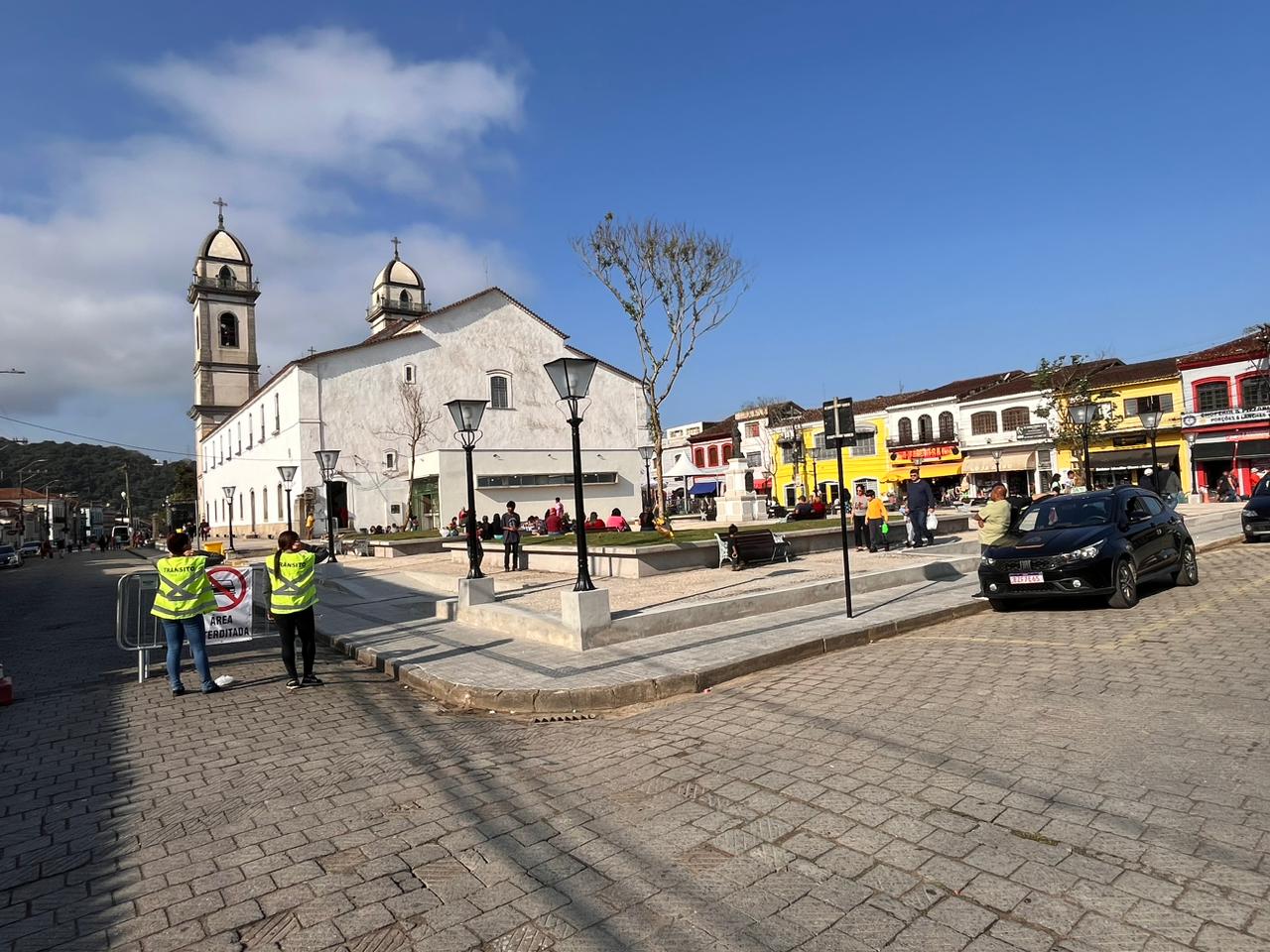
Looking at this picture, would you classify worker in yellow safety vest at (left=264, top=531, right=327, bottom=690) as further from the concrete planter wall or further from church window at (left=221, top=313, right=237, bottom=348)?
church window at (left=221, top=313, right=237, bottom=348)

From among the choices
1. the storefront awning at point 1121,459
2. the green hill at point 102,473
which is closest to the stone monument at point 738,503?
the storefront awning at point 1121,459

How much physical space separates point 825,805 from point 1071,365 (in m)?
45.8

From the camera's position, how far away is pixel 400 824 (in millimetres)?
4309

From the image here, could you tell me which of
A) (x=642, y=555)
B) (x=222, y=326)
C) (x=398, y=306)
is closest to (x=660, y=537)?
(x=642, y=555)

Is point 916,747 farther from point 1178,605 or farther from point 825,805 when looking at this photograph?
point 1178,605

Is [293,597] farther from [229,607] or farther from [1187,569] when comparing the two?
[1187,569]

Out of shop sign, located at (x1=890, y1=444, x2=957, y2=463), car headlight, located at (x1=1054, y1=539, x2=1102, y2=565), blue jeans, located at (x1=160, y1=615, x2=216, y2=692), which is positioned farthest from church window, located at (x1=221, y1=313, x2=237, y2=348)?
car headlight, located at (x1=1054, y1=539, x2=1102, y2=565)

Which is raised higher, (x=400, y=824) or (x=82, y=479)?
(x=82, y=479)

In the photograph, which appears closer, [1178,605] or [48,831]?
[48,831]

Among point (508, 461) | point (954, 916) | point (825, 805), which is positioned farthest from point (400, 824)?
point (508, 461)

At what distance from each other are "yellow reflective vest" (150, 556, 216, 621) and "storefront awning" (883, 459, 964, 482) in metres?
47.2

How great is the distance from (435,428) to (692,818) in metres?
44.0

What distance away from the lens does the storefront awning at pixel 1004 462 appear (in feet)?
148

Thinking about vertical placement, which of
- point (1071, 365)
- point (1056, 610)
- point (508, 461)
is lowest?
point (1056, 610)
